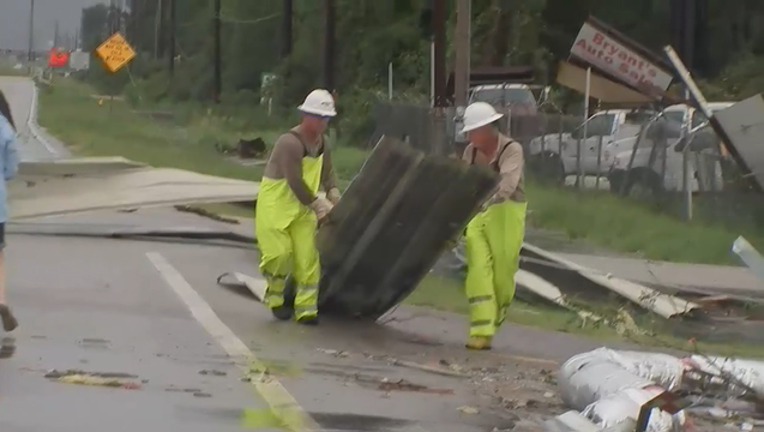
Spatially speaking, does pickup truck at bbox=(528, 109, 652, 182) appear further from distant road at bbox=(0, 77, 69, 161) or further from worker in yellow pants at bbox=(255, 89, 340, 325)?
worker in yellow pants at bbox=(255, 89, 340, 325)

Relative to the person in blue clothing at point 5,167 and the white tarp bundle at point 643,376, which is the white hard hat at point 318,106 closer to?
the person in blue clothing at point 5,167

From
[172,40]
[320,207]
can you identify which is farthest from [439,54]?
[172,40]

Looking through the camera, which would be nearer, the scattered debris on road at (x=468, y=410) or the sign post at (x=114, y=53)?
the scattered debris on road at (x=468, y=410)

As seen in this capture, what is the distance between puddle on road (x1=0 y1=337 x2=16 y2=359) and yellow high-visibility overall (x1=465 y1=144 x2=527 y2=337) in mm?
2997

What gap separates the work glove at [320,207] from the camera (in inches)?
429

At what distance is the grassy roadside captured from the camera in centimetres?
1306

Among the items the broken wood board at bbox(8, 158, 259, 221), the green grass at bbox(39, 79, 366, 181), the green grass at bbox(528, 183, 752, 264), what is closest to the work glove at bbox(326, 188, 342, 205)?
the green grass at bbox(528, 183, 752, 264)

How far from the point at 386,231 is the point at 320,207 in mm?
513

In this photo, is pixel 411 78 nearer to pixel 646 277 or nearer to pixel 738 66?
pixel 738 66

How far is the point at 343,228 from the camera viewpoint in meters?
11.3

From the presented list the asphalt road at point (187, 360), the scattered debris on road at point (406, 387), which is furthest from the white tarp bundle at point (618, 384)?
the scattered debris on road at point (406, 387)

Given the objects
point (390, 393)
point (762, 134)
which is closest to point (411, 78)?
point (762, 134)

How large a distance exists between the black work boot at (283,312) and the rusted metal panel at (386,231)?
31cm

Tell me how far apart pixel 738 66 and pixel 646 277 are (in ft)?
87.3
